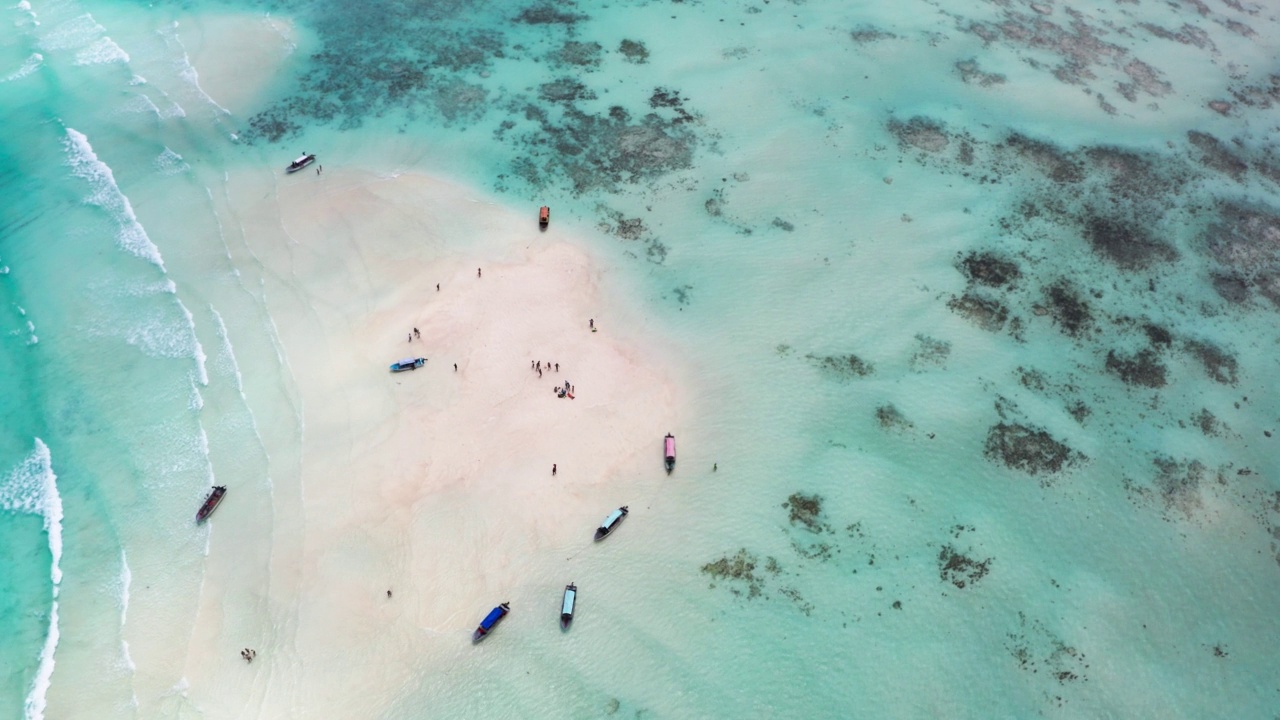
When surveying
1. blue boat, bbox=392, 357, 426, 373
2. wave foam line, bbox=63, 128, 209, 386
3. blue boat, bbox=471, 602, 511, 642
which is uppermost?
wave foam line, bbox=63, 128, 209, 386

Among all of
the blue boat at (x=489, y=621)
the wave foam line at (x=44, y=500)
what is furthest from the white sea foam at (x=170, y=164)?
the blue boat at (x=489, y=621)

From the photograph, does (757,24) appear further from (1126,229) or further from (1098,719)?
(1098,719)

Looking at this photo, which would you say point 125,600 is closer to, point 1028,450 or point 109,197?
point 109,197

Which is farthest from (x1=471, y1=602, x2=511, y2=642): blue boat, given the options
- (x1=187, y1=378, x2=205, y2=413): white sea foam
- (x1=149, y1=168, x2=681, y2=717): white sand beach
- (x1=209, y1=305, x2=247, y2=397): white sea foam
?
(x1=187, y1=378, x2=205, y2=413): white sea foam

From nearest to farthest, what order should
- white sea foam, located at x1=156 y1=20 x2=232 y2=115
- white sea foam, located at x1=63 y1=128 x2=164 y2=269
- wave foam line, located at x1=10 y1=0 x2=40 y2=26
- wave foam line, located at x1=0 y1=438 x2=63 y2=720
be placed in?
1. wave foam line, located at x1=0 y1=438 x2=63 y2=720
2. white sea foam, located at x1=63 y1=128 x2=164 y2=269
3. white sea foam, located at x1=156 y1=20 x2=232 y2=115
4. wave foam line, located at x1=10 y1=0 x2=40 y2=26

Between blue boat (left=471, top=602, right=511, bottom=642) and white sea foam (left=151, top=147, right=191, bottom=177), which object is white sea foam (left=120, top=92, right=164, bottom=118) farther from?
blue boat (left=471, top=602, right=511, bottom=642)

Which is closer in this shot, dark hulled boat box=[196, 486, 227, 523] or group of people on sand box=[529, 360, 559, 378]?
dark hulled boat box=[196, 486, 227, 523]

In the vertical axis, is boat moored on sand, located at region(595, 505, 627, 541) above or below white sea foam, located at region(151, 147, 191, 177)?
below
